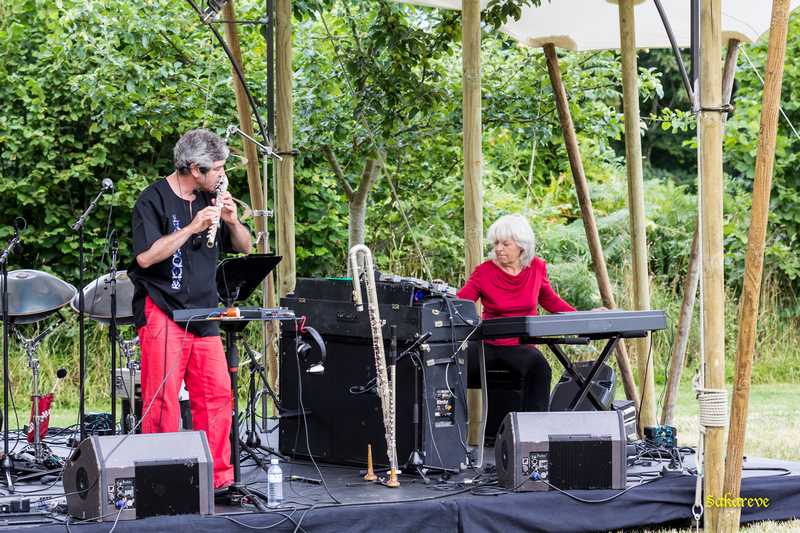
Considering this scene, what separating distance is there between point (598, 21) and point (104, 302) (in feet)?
12.4

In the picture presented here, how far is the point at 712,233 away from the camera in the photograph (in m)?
4.25

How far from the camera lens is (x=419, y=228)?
10.1 m

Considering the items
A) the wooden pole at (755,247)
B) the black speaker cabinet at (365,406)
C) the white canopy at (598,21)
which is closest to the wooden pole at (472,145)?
the black speaker cabinet at (365,406)

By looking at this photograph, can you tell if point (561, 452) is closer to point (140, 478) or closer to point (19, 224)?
point (140, 478)

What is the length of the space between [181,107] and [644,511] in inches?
203

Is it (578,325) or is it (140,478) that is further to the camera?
(578,325)

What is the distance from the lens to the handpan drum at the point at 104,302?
5.88m

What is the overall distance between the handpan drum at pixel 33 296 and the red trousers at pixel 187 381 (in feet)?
4.58

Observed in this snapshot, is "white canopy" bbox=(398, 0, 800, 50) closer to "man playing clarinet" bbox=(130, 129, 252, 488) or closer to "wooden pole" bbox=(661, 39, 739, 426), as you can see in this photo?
"wooden pole" bbox=(661, 39, 739, 426)

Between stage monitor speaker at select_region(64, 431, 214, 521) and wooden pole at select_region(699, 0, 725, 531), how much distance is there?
1973mm

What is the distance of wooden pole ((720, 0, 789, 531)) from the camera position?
4.09 metres

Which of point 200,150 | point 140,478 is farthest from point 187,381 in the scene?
point 200,150

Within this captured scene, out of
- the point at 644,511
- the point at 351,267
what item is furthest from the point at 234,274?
the point at 644,511

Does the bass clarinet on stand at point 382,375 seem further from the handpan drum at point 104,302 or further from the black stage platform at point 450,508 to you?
the handpan drum at point 104,302
